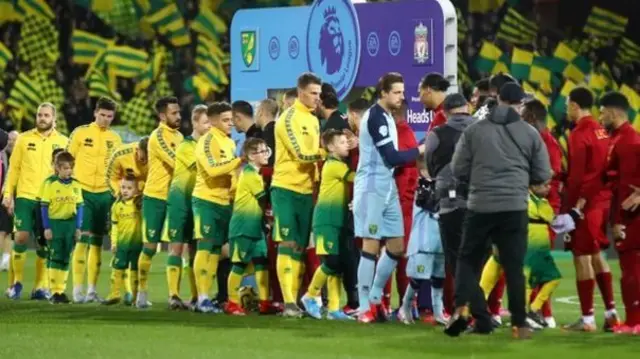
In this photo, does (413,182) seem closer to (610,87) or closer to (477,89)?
(477,89)

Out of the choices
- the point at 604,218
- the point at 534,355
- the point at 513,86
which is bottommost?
the point at 534,355

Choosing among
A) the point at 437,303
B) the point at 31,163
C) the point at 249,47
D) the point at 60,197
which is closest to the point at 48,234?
the point at 60,197

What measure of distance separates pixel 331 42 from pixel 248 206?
2998mm

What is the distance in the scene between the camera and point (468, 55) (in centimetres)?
3105

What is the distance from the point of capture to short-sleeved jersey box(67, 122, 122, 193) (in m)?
17.8

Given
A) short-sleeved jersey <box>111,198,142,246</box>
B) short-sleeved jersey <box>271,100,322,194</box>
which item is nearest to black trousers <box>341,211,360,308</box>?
short-sleeved jersey <box>271,100,322,194</box>

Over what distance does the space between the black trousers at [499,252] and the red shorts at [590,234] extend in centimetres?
133

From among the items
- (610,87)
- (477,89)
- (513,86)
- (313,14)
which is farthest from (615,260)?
(513,86)

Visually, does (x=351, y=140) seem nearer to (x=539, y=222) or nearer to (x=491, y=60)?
(x=539, y=222)

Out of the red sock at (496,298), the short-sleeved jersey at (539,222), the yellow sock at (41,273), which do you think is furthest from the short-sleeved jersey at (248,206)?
the yellow sock at (41,273)

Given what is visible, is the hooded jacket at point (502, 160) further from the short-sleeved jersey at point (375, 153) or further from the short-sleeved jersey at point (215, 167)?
the short-sleeved jersey at point (215, 167)

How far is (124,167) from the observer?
17031 millimetres

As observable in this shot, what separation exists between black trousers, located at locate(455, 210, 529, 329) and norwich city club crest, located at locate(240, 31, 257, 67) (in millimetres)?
6900

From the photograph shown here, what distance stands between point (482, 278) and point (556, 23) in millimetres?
17820
